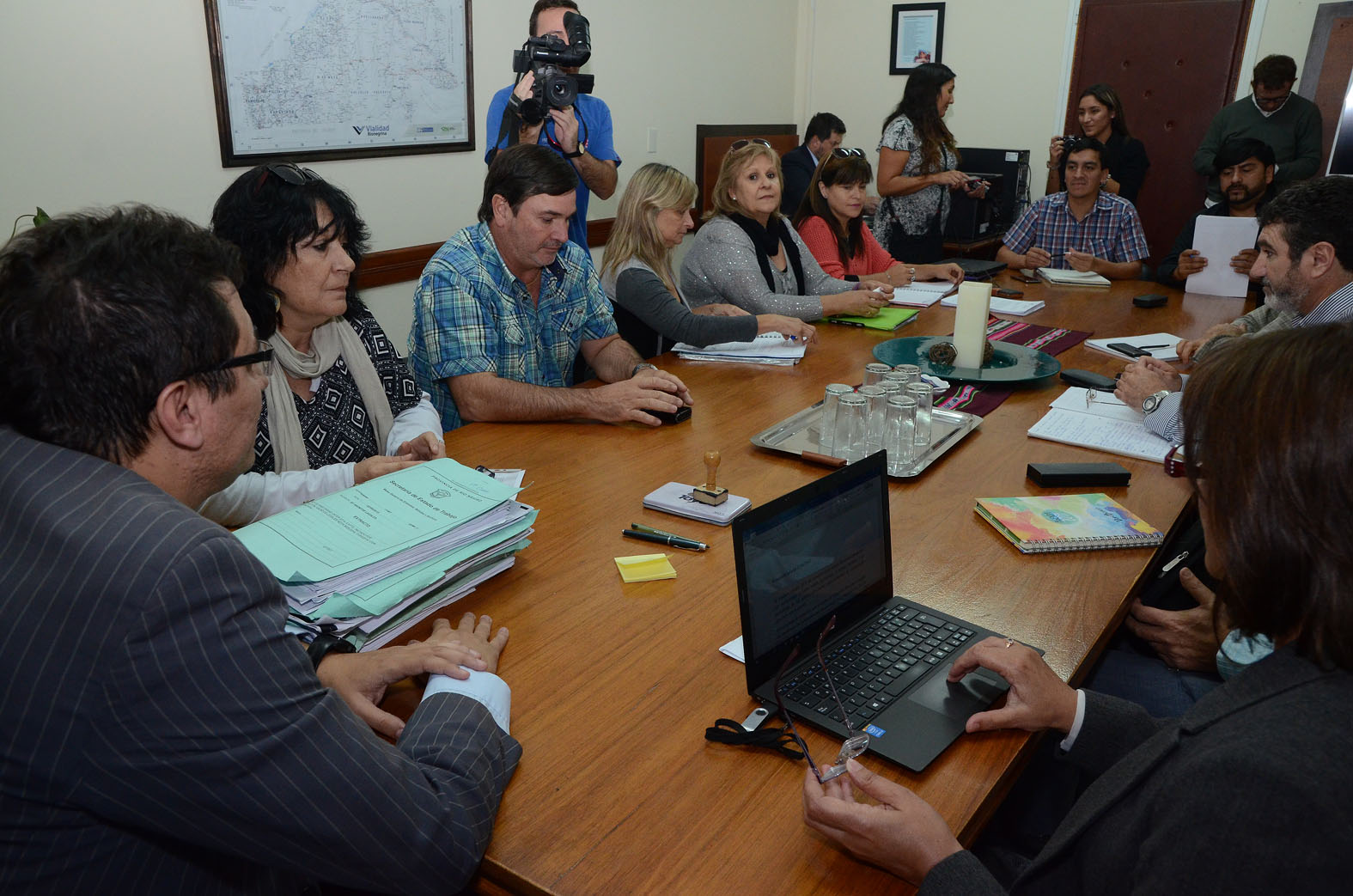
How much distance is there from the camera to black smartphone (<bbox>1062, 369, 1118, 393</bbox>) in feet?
7.50

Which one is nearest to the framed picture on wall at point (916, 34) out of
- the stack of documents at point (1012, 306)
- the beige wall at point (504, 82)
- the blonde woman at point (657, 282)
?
the beige wall at point (504, 82)

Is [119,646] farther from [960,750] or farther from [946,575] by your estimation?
[946,575]

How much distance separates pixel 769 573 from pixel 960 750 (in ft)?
0.92

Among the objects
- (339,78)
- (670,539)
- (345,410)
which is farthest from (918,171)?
(670,539)

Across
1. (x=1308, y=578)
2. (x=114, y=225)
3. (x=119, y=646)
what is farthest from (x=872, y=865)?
(x=114, y=225)

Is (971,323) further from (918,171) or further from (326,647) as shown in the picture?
(918,171)

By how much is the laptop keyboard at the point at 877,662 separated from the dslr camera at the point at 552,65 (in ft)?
7.83

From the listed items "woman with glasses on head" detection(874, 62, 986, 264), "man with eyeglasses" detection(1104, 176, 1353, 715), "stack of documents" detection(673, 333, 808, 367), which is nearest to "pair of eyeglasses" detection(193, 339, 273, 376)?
"man with eyeglasses" detection(1104, 176, 1353, 715)

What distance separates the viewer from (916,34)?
19.4 feet

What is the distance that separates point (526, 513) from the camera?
138 centimetres

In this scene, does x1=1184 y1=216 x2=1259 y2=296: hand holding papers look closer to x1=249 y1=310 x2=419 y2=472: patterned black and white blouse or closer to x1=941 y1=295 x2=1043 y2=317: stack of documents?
x1=941 y1=295 x2=1043 y2=317: stack of documents

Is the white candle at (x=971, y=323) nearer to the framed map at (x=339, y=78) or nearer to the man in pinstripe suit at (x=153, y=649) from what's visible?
the man in pinstripe suit at (x=153, y=649)

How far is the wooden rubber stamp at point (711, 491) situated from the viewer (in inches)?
61.1

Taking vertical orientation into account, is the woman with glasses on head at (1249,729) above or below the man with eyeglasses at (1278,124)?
→ below
